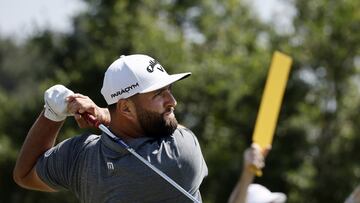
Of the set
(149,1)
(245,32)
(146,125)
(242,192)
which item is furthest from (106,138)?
(245,32)

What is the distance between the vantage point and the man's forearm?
497 cm

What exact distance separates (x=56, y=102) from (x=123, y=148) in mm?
403

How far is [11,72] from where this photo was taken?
68000mm

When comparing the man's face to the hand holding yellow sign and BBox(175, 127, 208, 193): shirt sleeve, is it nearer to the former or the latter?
BBox(175, 127, 208, 193): shirt sleeve

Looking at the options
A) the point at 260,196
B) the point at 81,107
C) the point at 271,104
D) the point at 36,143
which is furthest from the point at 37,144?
the point at 260,196

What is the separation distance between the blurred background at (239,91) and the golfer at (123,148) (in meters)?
20.2

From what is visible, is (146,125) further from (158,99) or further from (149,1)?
(149,1)

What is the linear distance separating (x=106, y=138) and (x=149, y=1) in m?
25.8

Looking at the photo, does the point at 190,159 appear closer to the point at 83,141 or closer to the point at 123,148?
the point at 123,148

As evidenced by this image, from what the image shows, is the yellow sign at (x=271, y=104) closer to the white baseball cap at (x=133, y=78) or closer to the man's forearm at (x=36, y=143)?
the white baseball cap at (x=133, y=78)

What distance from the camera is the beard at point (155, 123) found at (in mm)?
4727

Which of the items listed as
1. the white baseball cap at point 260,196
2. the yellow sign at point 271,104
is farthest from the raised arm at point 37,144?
the white baseball cap at point 260,196

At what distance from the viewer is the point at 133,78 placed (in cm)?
476

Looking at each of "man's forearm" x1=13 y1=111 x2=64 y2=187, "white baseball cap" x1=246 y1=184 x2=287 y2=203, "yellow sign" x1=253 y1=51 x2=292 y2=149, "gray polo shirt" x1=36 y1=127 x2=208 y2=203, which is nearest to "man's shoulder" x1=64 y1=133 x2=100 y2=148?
"gray polo shirt" x1=36 y1=127 x2=208 y2=203
